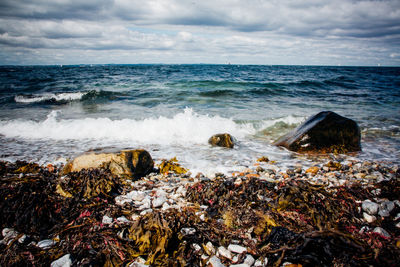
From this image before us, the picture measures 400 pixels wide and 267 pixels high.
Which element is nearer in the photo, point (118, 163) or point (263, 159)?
point (118, 163)

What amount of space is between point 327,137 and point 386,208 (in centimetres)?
344

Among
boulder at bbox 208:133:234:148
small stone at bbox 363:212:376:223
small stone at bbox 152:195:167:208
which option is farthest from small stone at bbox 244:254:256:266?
boulder at bbox 208:133:234:148

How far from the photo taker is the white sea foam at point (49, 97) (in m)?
14.1

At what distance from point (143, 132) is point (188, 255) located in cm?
581

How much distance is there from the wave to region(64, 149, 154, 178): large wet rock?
2.36 m

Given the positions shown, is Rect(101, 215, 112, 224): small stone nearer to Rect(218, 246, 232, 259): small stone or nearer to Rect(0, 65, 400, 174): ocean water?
Rect(218, 246, 232, 259): small stone

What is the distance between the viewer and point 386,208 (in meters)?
2.94

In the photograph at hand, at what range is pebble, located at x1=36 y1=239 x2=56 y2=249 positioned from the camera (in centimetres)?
244

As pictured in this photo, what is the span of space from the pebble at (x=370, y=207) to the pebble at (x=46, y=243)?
4014 mm

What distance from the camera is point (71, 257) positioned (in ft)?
7.45

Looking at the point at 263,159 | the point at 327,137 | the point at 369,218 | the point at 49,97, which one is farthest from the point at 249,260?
the point at 49,97

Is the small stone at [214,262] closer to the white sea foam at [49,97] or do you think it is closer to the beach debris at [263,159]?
the beach debris at [263,159]

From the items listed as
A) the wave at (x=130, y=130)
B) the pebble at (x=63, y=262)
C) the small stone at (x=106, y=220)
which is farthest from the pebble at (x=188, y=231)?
the wave at (x=130, y=130)

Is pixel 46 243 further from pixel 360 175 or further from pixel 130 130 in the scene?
pixel 130 130
